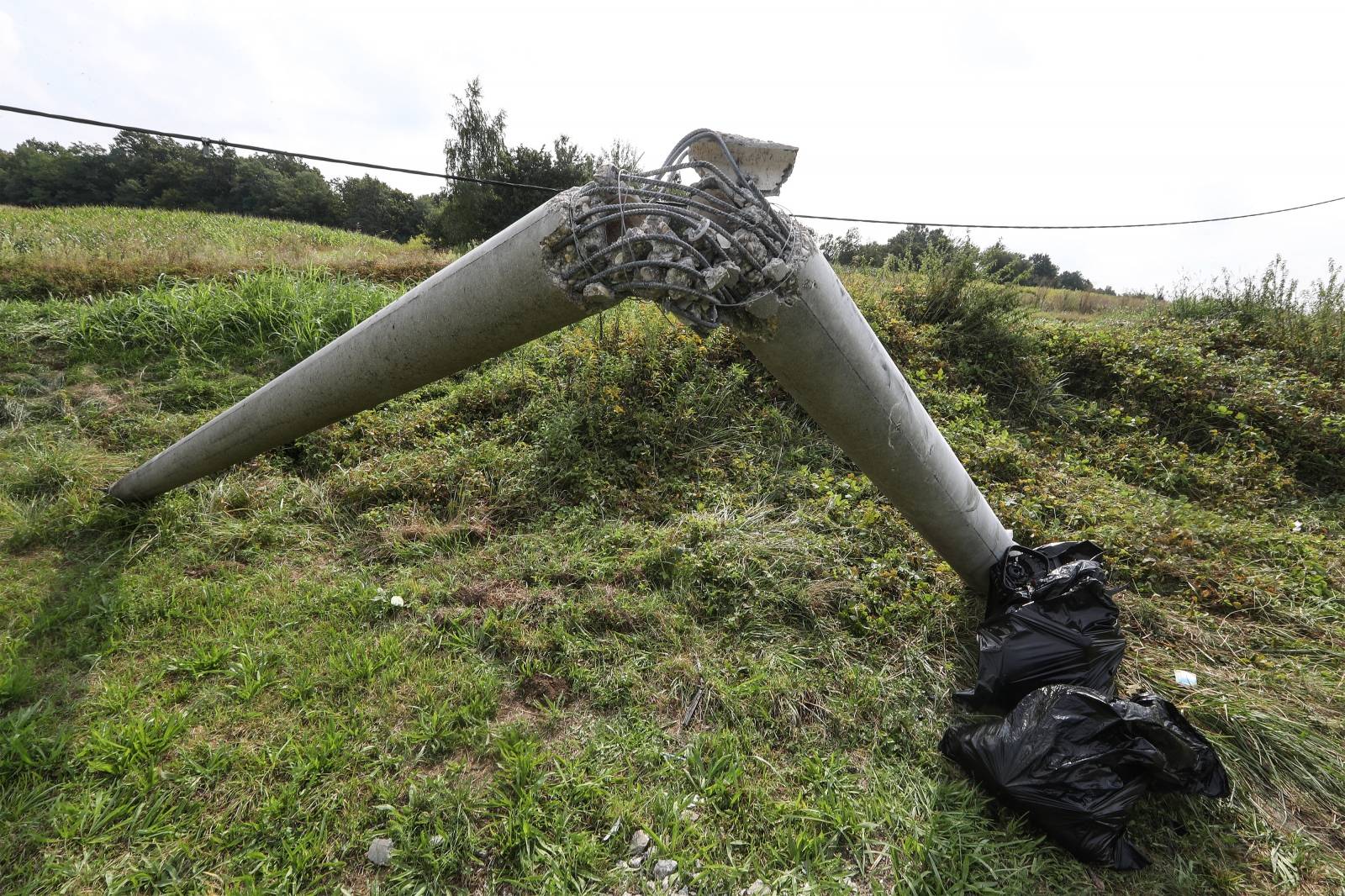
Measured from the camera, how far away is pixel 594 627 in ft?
8.31

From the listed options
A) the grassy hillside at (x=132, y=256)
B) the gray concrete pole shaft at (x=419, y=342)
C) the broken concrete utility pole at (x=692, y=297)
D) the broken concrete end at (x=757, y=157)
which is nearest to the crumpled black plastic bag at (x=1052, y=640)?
the broken concrete utility pole at (x=692, y=297)

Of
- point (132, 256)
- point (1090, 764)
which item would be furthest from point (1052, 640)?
point (132, 256)

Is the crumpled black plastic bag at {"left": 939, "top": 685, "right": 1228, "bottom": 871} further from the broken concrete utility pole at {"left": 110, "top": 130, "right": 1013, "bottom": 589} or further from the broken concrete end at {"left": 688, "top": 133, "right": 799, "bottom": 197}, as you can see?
the broken concrete end at {"left": 688, "top": 133, "right": 799, "bottom": 197}

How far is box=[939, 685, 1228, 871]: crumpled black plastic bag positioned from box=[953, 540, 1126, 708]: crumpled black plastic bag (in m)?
0.22

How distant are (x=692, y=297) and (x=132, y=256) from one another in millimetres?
7799

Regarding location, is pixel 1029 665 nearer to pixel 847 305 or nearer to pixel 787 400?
pixel 847 305

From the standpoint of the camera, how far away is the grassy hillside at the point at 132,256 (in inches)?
216

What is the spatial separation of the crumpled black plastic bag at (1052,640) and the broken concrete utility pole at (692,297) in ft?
1.69

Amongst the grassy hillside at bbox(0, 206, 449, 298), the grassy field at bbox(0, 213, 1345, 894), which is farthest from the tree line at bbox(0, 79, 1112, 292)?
the grassy field at bbox(0, 213, 1345, 894)

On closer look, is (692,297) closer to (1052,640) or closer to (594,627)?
(594,627)

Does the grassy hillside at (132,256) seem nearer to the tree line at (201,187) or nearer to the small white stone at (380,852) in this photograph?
the small white stone at (380,852)

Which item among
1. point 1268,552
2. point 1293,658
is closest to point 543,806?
point 1293,658

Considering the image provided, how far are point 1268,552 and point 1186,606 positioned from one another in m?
0.90

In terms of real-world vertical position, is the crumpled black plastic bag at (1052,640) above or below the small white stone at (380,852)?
above
